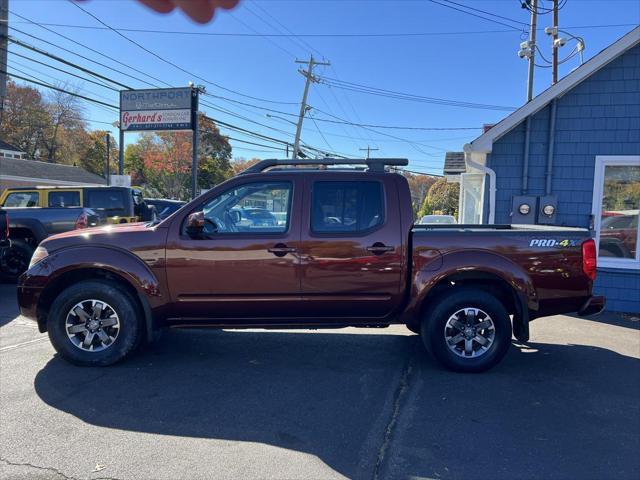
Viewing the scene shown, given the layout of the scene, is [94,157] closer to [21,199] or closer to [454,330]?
[21,199]

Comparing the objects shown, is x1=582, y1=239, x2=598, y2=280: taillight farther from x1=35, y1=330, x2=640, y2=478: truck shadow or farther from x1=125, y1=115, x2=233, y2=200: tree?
x1=125, y1=115, x2=233, y2=200: tree

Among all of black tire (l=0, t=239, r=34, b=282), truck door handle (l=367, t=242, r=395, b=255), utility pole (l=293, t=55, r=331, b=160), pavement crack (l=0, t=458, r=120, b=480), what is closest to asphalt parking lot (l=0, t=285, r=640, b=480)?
pavement crack (l=0, t=458, r=120, b=480)

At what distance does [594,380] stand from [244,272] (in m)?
3.51

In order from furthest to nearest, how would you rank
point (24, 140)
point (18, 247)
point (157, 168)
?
point (24, 140), point (157, 168), point (18, 247)

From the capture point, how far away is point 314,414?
3.35 meters

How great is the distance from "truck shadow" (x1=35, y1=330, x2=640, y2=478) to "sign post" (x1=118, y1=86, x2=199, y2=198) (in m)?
16.6

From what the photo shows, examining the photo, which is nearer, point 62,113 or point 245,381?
point 245,381

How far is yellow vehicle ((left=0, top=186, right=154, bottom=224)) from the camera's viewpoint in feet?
33.3

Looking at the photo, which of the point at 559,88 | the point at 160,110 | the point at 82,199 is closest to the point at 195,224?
the point at 559,88

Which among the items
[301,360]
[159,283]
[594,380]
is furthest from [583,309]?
[159,283]

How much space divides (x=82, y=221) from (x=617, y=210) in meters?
9.91

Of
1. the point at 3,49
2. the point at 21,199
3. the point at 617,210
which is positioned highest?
the point at 3,49

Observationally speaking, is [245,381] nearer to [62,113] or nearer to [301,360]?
[301,360]

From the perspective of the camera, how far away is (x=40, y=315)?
13.7ft
